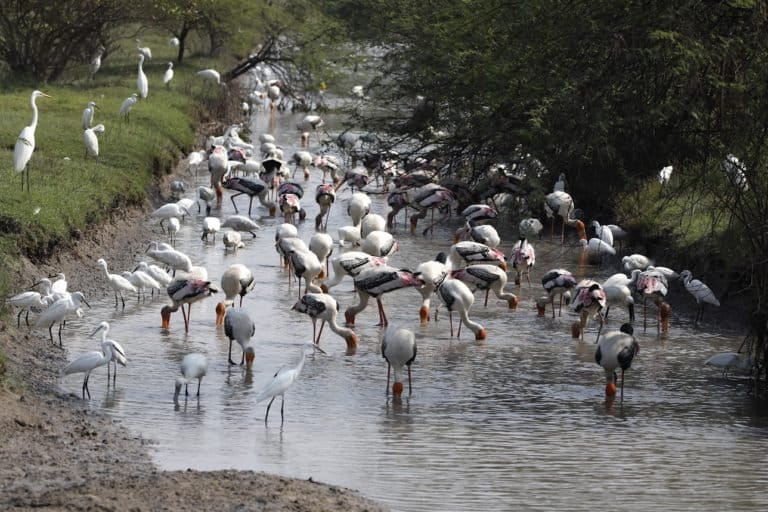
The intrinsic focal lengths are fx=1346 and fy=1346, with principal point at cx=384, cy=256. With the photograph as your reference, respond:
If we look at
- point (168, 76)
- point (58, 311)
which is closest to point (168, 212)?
point (58, 311)

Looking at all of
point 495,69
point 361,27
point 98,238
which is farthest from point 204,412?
point 361,27

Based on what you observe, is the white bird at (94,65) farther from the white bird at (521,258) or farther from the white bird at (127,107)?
the white bird at (521,258)

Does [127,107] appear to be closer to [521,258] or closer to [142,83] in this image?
[142,83]

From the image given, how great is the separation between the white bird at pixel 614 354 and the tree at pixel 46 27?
72.4 ft

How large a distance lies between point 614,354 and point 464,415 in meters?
1.57

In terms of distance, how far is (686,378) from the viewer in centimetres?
1348

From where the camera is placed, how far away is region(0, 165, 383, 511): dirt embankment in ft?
25.6

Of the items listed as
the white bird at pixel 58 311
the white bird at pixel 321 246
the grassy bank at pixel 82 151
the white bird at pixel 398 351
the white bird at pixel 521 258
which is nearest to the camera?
the white bird at pixel 398 351

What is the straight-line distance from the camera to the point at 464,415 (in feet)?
38.3

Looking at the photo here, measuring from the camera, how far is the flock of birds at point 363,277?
12414 mm

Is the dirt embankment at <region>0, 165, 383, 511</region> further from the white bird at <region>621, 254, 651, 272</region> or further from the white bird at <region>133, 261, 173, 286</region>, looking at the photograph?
the white bird at <region>621, 254, 651, 272</region>

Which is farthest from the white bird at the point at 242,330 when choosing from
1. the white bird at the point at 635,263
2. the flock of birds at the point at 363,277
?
the white bird at the point at 635,263

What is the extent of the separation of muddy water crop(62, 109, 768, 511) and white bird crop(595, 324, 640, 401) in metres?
0.24

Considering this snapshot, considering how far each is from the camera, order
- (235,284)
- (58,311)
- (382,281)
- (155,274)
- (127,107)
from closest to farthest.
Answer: (58,311)
(382,281)
(235,284)
(155,274)
(127,107)
